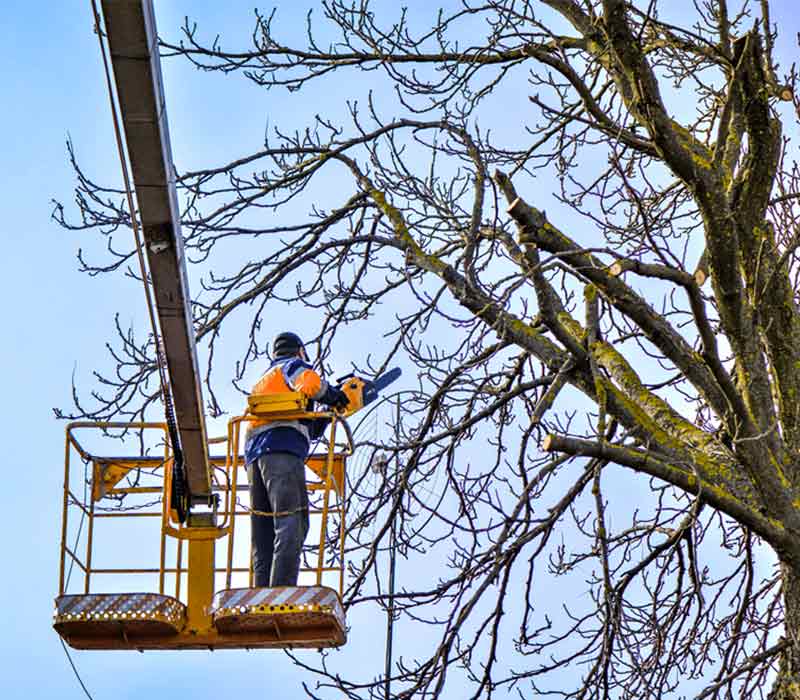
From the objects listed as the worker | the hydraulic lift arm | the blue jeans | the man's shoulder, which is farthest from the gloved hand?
the hydraulic lift arm

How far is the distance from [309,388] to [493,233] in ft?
4.87

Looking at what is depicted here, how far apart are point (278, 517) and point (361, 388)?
0.96 metres

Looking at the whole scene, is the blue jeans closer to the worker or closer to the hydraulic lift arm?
the worker

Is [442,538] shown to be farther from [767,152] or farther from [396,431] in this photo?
[767,152]

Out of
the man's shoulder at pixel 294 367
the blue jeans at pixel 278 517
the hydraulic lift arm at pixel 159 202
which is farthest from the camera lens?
the man's shoulder at pixel 294 367

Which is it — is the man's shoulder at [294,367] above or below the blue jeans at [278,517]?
above

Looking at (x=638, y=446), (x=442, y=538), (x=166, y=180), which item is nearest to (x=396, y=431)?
(x=442, y=538)

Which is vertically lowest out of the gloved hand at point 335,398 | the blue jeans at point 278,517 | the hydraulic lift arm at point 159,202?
the blue jeans at point 278,517

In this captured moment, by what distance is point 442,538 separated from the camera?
33.5 feet

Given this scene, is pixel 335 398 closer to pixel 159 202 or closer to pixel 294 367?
pixel 294 367

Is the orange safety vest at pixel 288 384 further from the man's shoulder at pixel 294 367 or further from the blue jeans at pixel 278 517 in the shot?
the blue jeans at pixel 278 517

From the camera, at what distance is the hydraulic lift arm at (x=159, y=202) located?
342 inches

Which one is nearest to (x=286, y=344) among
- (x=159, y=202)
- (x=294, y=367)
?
(x=294, y=367)

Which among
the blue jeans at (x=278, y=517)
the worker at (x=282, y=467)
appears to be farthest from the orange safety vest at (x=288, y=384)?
the blue jeans at (x=278, y=517)
